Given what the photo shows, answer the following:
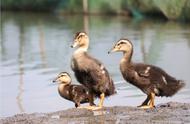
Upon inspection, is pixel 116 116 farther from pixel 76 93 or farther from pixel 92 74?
pixel 76 93

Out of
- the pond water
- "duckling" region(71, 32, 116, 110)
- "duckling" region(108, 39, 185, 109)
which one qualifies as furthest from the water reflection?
"duckling" region(108, 39, 185, 109)

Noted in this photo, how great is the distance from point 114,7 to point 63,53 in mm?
12923

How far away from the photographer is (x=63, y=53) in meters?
19.6

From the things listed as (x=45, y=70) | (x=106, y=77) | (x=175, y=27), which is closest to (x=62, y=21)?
(x=175, y=27)

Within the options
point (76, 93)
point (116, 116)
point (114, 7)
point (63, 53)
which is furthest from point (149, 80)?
point (114, 7)

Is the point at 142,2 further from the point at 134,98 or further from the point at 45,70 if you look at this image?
the point at 134,98

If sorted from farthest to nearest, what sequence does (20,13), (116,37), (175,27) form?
(20,13), (175,27), (116,37)

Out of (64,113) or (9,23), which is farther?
(9,23)

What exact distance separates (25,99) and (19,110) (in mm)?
1047

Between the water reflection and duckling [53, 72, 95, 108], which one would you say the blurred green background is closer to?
the water reflection

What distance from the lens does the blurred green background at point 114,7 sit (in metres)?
26.5

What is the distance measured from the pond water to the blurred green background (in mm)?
426

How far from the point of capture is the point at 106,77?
1039 centimetres

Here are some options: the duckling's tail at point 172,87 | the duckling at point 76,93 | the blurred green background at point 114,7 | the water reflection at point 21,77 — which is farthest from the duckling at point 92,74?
the blurred green background at point 114,7
